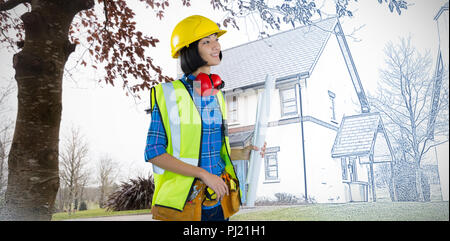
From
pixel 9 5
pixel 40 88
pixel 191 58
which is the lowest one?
pixel 191 58

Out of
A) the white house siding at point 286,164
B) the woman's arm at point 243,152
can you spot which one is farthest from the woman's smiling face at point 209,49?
the white house siding at point 286,164

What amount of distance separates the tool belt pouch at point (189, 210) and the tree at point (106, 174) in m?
2.25

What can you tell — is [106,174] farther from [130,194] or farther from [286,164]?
[286,164]

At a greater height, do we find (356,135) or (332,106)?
(332,106)

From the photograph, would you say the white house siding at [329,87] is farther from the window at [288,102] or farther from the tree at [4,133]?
the tree at [4,133]

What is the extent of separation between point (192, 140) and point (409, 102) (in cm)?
192

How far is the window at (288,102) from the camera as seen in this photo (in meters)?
2.88

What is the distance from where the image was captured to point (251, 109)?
2842 mm

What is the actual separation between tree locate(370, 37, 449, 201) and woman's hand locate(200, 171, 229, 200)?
1.80 m

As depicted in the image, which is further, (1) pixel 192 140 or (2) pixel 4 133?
(2) pixel 4 133

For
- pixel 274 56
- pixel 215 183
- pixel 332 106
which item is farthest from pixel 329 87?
pixel 215 183

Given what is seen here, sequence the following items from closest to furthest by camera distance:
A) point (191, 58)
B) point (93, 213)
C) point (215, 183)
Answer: point (215, 183) → point (191, 58) → point (93, 213)

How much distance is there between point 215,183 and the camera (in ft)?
3.48
